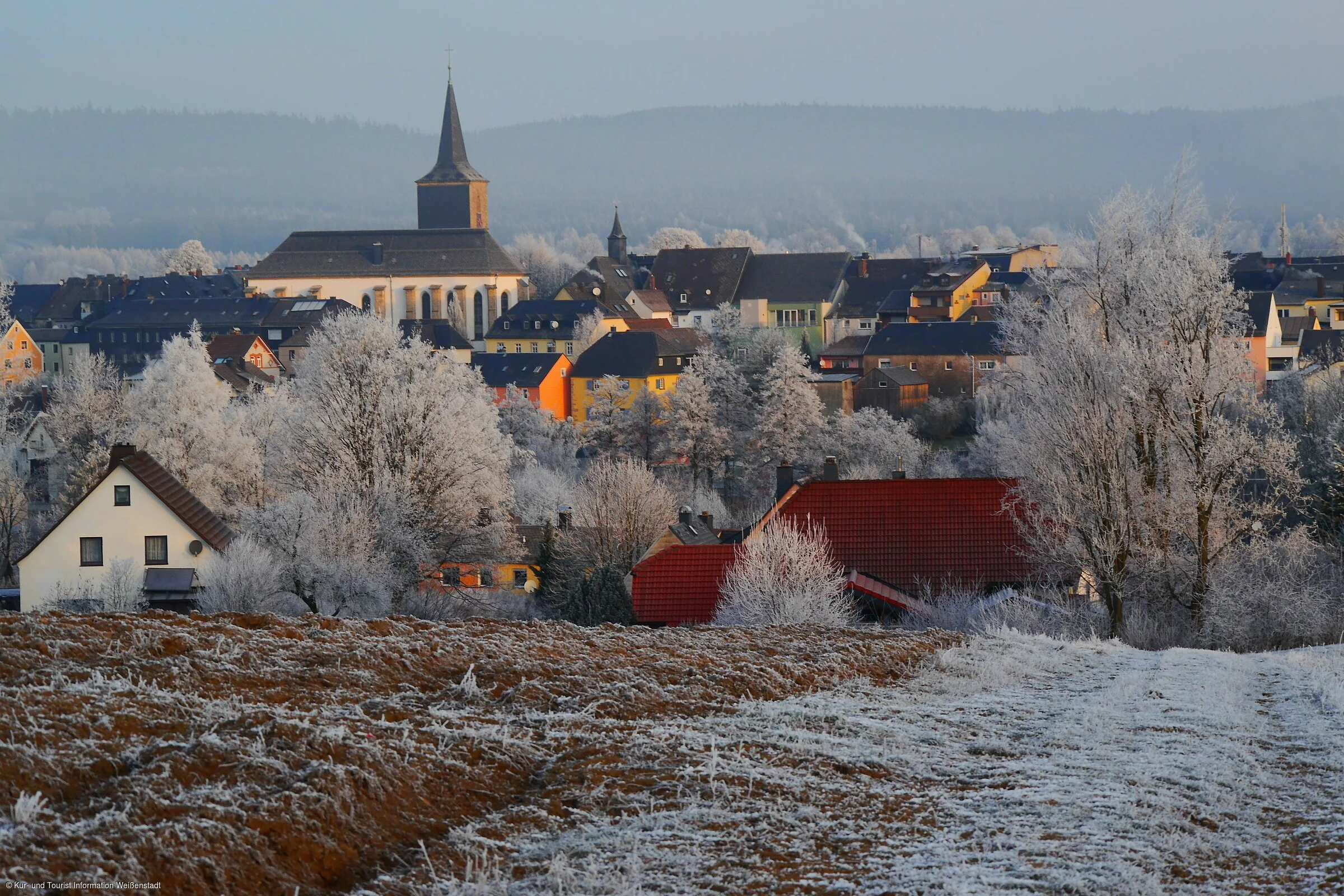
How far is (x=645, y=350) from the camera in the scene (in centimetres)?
8194

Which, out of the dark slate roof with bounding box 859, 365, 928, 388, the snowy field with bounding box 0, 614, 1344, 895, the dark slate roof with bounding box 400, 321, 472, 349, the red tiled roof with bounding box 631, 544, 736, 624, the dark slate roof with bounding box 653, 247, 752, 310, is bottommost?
the red tiled roof with bounding box 631, 544, 736, 624

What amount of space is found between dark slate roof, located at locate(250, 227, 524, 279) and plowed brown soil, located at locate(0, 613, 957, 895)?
113872mm

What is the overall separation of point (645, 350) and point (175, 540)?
173ft

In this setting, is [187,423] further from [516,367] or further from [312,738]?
[312,738]

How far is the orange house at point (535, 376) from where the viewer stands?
7831 centimetres

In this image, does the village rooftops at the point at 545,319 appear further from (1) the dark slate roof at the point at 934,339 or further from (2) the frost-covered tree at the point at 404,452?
(2) the frost-covered tree at the point at 404,452

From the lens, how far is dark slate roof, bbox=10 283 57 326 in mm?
128500

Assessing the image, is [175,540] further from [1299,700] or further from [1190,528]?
[1299,700]

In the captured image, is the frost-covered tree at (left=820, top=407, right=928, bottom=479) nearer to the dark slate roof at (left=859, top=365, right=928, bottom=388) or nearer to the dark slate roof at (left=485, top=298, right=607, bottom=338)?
the dark slate roof at (left=859, top=365, right=928, bottom=388)

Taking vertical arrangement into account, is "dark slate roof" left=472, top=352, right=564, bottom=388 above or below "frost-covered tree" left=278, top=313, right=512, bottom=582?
above

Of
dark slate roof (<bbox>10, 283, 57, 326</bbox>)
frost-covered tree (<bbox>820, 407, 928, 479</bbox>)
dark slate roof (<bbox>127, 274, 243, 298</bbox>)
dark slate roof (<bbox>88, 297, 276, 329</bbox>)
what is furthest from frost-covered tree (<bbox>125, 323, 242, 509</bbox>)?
dark slate roof (<bbox>10, 283, 57, 326</bbox>)

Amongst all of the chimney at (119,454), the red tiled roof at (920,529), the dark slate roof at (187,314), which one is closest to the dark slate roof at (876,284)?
the dark slate roof at (187,314)

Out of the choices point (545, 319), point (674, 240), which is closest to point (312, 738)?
point (545, 319)

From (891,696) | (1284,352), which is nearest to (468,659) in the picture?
(891,696)
